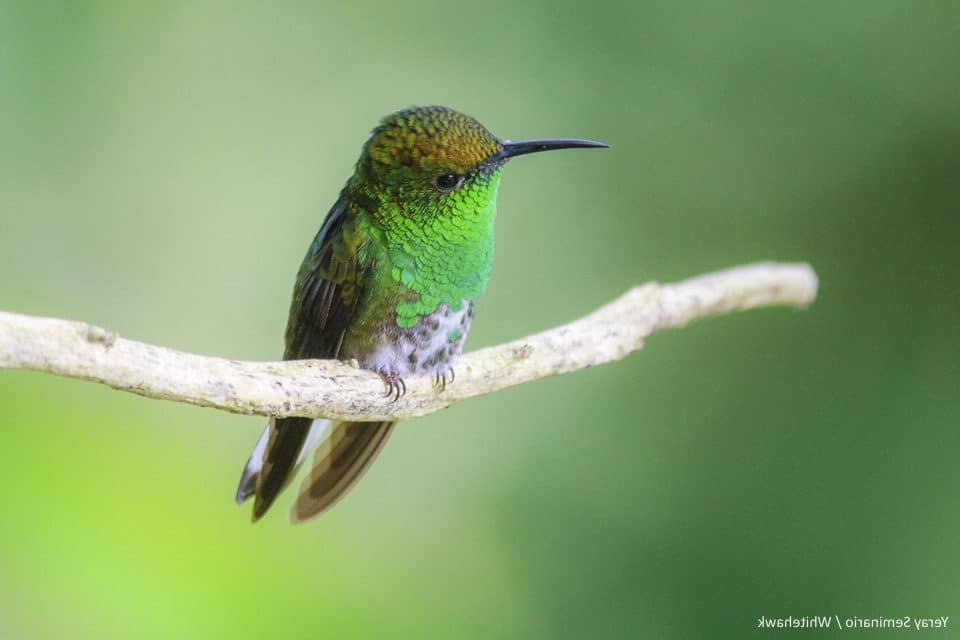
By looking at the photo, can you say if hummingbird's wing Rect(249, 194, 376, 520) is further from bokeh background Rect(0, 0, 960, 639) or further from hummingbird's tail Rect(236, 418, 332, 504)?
bokeh background Rect(0, 0, 960, 639)

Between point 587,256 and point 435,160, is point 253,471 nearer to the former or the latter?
point 435,160

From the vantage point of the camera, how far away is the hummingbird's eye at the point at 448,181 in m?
1.83

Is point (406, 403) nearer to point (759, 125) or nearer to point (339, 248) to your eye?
point (339, 248)

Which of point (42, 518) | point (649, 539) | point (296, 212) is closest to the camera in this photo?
point (42, 518)

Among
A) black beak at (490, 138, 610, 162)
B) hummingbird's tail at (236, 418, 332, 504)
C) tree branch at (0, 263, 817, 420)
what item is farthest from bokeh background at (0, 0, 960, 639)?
black beak at (490, 138, 610, 162)

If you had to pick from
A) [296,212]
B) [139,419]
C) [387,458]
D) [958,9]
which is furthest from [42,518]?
[958,9]

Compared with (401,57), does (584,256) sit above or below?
below

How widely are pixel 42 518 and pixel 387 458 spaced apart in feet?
4.25

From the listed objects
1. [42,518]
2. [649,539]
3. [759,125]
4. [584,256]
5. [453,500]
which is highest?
[759,125]

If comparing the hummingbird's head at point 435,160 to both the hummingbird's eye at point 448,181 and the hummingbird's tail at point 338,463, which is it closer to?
the hummingbird's eye at point 448,181

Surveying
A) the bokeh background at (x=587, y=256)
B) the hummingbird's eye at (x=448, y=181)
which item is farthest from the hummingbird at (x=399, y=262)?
the bokeh background at (x=587, y=256)

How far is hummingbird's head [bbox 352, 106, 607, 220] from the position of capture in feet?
5.89

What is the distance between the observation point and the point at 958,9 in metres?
3.11

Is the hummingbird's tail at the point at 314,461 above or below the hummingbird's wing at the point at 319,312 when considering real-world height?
below
